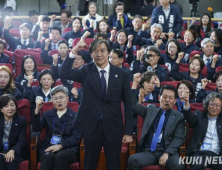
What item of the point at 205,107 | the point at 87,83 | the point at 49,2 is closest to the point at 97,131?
the point at 87,83

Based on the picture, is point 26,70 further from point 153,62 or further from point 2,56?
point 153,62

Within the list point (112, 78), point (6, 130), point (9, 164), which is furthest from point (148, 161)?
point (6, 130)

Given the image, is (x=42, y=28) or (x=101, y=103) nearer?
(x=101, y=103)

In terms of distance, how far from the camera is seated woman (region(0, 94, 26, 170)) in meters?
3.26

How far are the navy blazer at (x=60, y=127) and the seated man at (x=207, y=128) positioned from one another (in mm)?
918

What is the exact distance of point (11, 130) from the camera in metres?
3.29

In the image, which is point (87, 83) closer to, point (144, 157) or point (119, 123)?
point (119, 123)

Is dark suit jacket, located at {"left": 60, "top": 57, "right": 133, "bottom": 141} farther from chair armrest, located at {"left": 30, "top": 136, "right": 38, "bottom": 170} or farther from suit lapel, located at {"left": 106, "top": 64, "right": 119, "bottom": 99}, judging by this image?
chair armrest, located at {"left": 30, "top": 136, "right": 38, "bottom": 170}

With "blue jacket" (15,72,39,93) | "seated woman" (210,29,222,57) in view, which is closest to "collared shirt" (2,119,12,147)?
"blue jacket" (15,72,39,93)

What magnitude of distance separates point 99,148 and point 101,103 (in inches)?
11.4

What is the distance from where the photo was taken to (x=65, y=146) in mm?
3264

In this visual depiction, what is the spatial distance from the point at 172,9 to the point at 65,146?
3.44 meters

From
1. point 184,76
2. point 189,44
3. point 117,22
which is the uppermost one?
point 117,22

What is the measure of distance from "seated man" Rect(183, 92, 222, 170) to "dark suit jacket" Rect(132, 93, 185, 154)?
0.31ft
